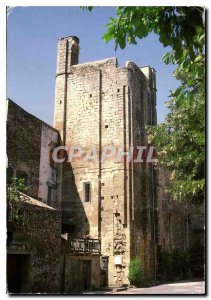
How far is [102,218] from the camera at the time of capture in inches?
771

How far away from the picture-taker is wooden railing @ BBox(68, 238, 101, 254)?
1579 cm

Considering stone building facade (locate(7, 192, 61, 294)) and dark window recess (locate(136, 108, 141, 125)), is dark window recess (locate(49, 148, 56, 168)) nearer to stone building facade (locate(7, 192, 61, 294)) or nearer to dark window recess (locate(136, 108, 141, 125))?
dark window recess (locate(136, 108, 141, 125))

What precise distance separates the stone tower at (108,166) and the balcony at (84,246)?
1.22 m

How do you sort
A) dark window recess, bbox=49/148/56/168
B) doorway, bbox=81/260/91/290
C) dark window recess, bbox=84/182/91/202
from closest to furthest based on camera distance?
doorway, bbox=81/260/91/290 → dark window recess, bbox=84/182/91/202 → dark window recess, bbox=49/148/56/168

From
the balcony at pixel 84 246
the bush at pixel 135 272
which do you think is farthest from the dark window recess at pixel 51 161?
the bush at pixel 135 272

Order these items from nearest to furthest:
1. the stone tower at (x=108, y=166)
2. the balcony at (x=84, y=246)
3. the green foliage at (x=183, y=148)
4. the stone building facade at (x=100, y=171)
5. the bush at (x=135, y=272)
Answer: the green foliage at (x=183, y=148)
the balcony at (x=84, y=246)
the bush at (x=135, y=272)
the stone building facade at (x=100, y=171)
the stone tower at (x=108, y=166)

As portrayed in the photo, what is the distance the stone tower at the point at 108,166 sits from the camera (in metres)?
19.2

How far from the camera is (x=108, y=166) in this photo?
19875mm

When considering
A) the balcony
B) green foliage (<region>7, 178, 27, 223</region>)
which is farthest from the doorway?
green foliage (<region>7, 178, 27, 223</region>)

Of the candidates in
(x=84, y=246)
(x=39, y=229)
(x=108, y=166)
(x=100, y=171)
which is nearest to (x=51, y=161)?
(x=100, y=171)

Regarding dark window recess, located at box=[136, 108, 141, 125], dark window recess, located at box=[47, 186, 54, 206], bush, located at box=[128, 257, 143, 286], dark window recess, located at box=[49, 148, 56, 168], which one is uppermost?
dark window recess, located at box=[136, 108, 141, 125]

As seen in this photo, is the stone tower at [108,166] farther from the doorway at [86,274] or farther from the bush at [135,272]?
the doorway at [86,274]

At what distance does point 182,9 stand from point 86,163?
54.4 ft

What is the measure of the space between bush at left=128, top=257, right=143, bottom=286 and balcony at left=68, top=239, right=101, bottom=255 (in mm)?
1744
